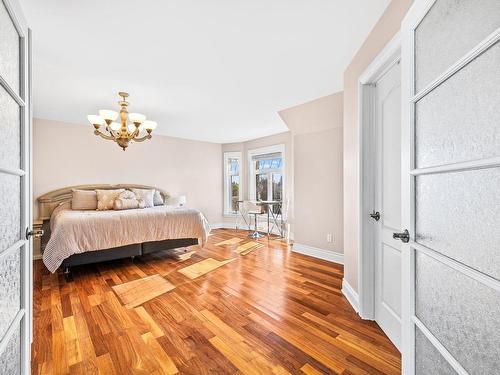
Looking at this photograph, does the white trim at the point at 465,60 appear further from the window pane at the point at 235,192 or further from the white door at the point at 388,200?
the window pane at the point at 235,192

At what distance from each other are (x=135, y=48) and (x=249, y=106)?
69.1 inches

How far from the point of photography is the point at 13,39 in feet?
3.10

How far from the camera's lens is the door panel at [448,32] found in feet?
1.99

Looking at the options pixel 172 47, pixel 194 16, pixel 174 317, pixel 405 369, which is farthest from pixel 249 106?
pixel 405 369

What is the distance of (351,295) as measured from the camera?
208 cm

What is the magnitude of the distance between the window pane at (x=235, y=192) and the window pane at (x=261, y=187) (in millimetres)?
611

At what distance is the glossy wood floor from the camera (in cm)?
138

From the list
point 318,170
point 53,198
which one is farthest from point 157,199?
point 318,170

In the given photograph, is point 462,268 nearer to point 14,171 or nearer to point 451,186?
point 451,186

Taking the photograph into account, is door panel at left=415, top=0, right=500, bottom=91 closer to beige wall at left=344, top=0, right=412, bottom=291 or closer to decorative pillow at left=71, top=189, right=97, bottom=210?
beige wall at left=344, top=0, right=412, bottom=291

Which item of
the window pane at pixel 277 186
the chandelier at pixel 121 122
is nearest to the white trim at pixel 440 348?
the chandelier at pixel 121 122

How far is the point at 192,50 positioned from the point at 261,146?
3.57m

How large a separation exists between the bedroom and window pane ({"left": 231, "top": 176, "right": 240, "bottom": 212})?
1.85 m

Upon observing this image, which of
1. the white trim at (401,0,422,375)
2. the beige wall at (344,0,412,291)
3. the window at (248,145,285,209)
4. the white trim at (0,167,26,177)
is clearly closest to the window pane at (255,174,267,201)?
the window at (248,145,285,209)
